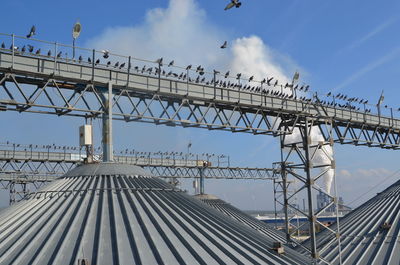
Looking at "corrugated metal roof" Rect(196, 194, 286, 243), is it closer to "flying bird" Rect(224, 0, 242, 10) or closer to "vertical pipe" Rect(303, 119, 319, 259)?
"vertical pipe" Rect(303, 119, 319, 259)

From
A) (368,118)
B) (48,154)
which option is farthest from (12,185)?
(368,118)

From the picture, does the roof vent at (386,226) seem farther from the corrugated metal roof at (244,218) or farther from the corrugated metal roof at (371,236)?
the corrugated metal roof at (244,218)

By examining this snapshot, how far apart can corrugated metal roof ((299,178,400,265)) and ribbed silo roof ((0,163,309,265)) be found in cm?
1009

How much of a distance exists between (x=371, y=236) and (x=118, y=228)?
19.0m

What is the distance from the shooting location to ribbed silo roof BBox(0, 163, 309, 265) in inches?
444

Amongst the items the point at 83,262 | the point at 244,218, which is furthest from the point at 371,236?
the point at 83,262

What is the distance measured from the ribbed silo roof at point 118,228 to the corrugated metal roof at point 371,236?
397 inches

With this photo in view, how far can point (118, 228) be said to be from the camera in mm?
12602

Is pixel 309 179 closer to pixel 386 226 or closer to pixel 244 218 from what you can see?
pixel 386 226

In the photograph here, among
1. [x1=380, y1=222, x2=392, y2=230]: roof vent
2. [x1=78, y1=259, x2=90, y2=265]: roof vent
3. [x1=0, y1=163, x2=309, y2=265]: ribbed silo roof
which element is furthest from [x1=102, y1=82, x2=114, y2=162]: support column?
[x1=380, y1=222, x2=392, y2=230]: roof vent

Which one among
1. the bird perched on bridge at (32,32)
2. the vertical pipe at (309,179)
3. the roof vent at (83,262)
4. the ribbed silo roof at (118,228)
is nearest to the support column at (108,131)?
the ribbed silo roof at (118,228)

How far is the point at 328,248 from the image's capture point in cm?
2670

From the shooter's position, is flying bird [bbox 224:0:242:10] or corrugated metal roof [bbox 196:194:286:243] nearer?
flying bird [bbox 224:0:242:10]

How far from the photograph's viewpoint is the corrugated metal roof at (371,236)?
23.2 m
